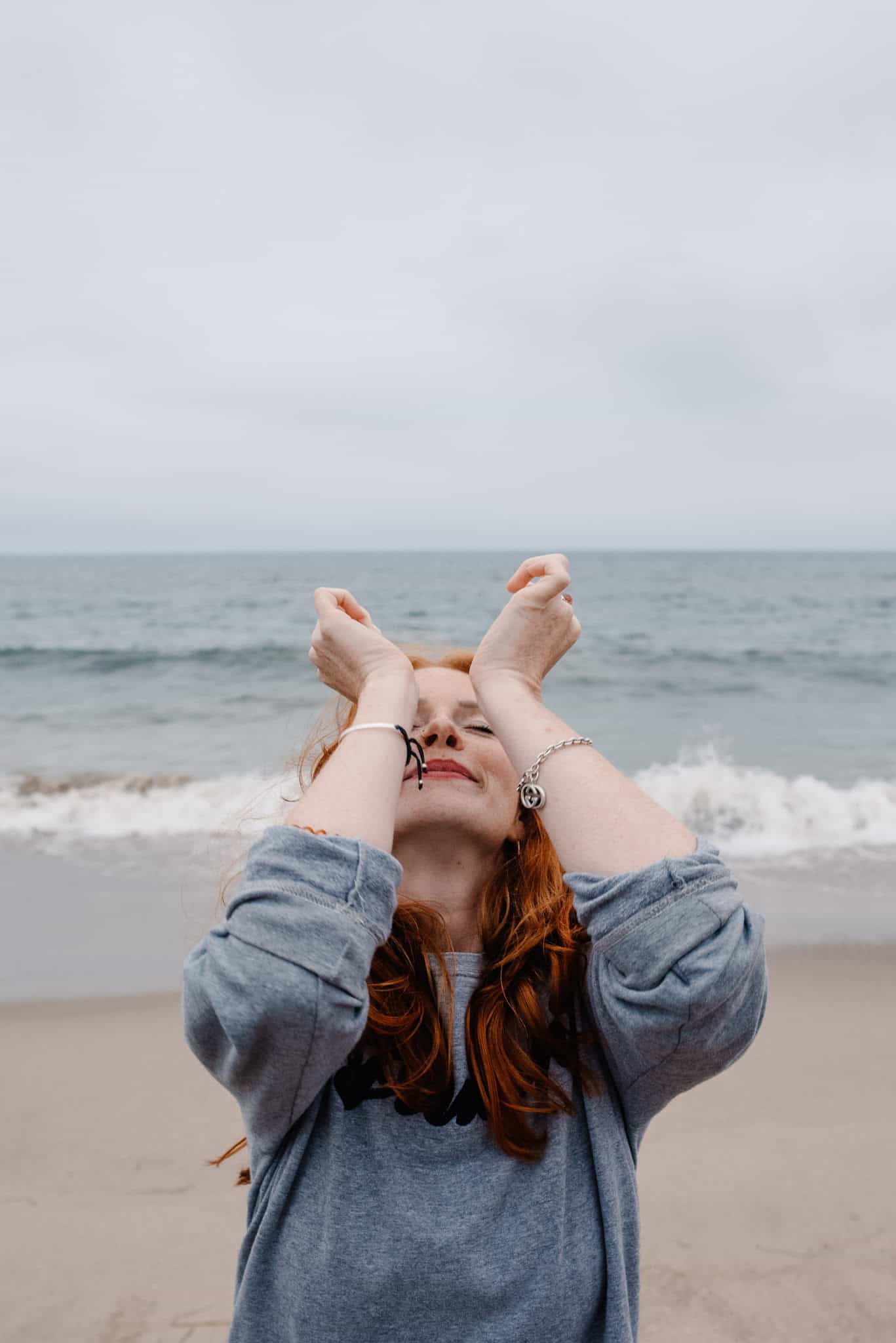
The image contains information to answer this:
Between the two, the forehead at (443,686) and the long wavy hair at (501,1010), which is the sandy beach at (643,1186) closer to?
the long wavy hair at (501,1010)

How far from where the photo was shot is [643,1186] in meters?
4.01

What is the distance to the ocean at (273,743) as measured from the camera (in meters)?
6.68

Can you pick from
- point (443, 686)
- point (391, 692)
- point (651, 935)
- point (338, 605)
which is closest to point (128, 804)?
point (443, 686)

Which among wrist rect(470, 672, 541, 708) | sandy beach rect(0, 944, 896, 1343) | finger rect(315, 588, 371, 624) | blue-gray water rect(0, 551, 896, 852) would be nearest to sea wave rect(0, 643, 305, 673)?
blue-gray water rect(0, 551, 896, 852)

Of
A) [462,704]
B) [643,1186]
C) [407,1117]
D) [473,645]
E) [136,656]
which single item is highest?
[462,704]

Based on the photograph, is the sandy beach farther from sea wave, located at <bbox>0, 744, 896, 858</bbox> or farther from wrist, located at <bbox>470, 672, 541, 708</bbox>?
sea wave, located at <bbox>0, 744, 896, 858</bbox>

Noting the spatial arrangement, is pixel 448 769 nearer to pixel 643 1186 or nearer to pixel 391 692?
pixel 391 692

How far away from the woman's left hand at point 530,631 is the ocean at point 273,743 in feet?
2.44

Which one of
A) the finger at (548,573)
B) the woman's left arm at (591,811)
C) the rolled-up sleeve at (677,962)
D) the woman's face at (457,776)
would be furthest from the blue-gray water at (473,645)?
the rolled-up sleeve at (677,962)

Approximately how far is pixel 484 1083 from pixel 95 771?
434 inches

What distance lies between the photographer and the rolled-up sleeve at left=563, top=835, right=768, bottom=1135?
153 centimetres

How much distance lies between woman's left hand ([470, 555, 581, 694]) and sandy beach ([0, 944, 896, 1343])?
2.60 meters

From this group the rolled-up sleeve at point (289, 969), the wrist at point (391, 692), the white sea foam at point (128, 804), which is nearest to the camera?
the rolled-up sleeve at point (289, 969)

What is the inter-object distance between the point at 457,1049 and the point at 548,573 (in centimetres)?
93
